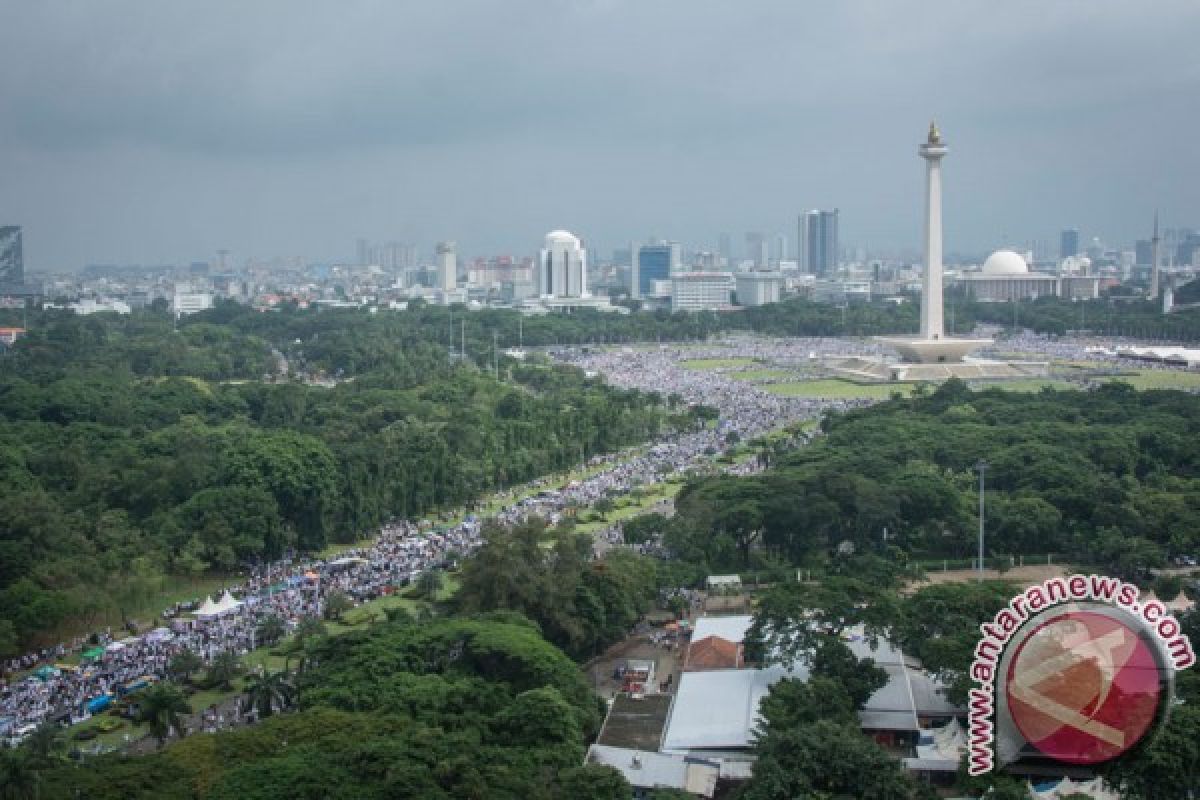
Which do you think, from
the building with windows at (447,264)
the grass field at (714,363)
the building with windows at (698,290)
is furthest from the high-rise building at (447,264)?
the grass field at (714,363)

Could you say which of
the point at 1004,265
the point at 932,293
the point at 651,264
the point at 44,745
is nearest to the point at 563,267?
the point at 651,264

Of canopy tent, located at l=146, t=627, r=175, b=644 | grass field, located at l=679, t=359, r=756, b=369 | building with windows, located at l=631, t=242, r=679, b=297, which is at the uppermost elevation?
building with windows, located at l=631, t=242, r=679, b=297

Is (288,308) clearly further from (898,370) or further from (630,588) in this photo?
(630,588)

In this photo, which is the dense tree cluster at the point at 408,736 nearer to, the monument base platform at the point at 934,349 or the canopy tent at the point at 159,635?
the canopy tent at the point at 159,635

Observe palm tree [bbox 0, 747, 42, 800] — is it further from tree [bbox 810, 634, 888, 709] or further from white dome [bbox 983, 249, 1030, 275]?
white dome [bbox 983, 249, 1030, 275]

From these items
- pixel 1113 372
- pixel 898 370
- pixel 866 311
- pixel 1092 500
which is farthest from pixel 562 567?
pixel 866 311

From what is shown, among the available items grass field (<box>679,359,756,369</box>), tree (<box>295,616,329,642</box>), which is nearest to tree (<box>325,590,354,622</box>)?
tree (<box>295,616,329,642</box>)
